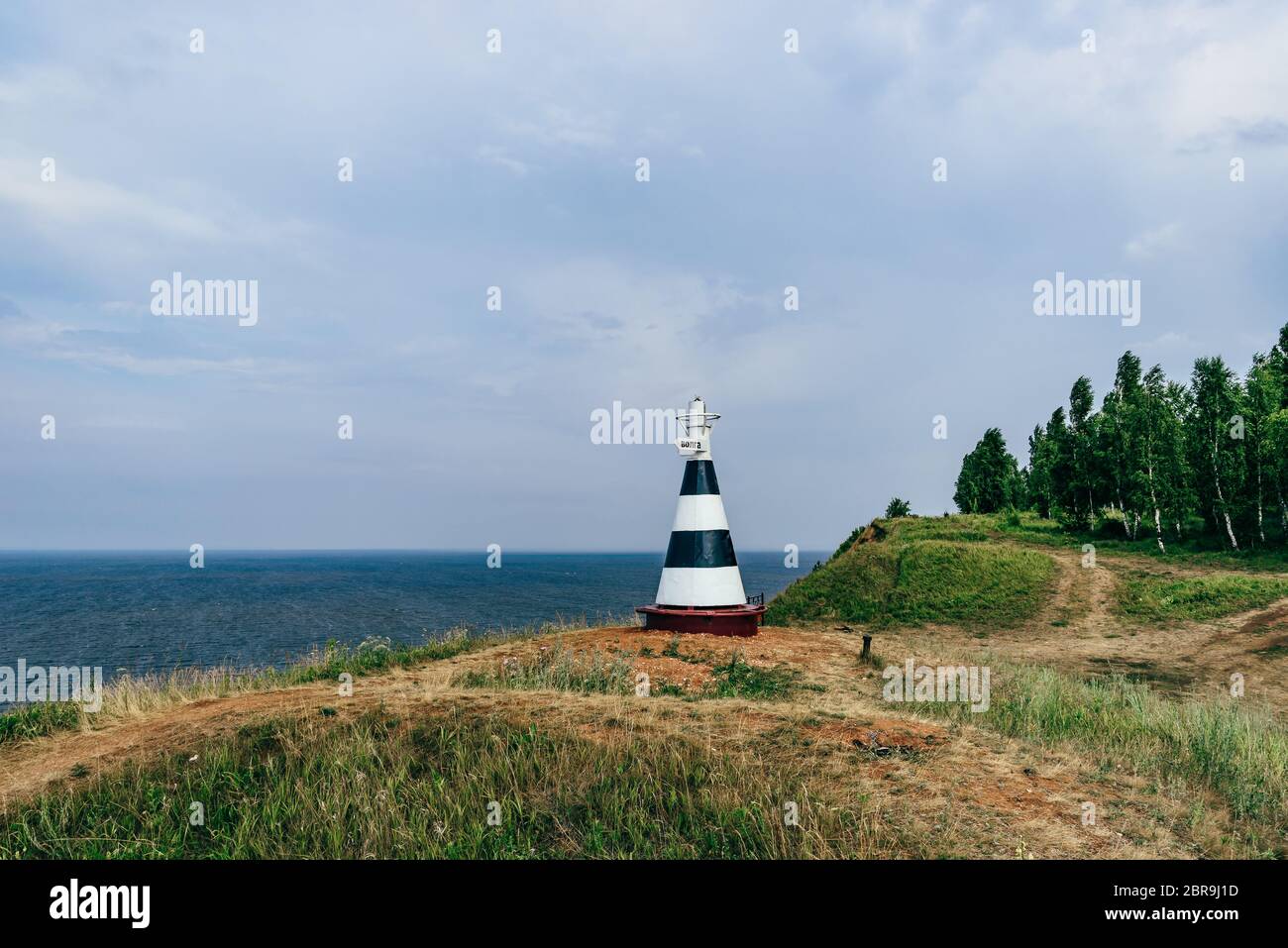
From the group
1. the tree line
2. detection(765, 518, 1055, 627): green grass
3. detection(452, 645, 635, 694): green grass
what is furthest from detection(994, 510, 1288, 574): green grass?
detection(452, 645, 635, 694): green grass

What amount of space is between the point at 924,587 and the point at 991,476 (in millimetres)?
41809

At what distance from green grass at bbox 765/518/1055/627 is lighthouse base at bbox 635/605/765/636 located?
1551 cm

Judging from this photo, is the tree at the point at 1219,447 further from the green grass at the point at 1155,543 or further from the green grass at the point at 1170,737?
the green grass at the point at 1170,737

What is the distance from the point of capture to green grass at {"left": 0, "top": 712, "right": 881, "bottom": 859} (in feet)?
22.8

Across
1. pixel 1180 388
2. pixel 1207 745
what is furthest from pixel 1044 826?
pixel 1180 388

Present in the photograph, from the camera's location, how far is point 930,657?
19.8 m

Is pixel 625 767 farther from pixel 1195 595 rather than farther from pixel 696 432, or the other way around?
pixel 1195 595

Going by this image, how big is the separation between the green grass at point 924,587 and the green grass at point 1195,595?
3.48 meters

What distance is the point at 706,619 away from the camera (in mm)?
18656

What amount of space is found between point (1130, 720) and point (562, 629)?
44.1 ft

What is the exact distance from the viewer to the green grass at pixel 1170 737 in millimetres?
8125

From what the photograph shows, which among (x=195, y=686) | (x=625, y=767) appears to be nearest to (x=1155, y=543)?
(x=625, y=767)

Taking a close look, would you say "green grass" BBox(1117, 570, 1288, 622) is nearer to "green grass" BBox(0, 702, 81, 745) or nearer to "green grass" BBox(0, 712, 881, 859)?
"green grass" BBox(0, 712, 881, 859)
